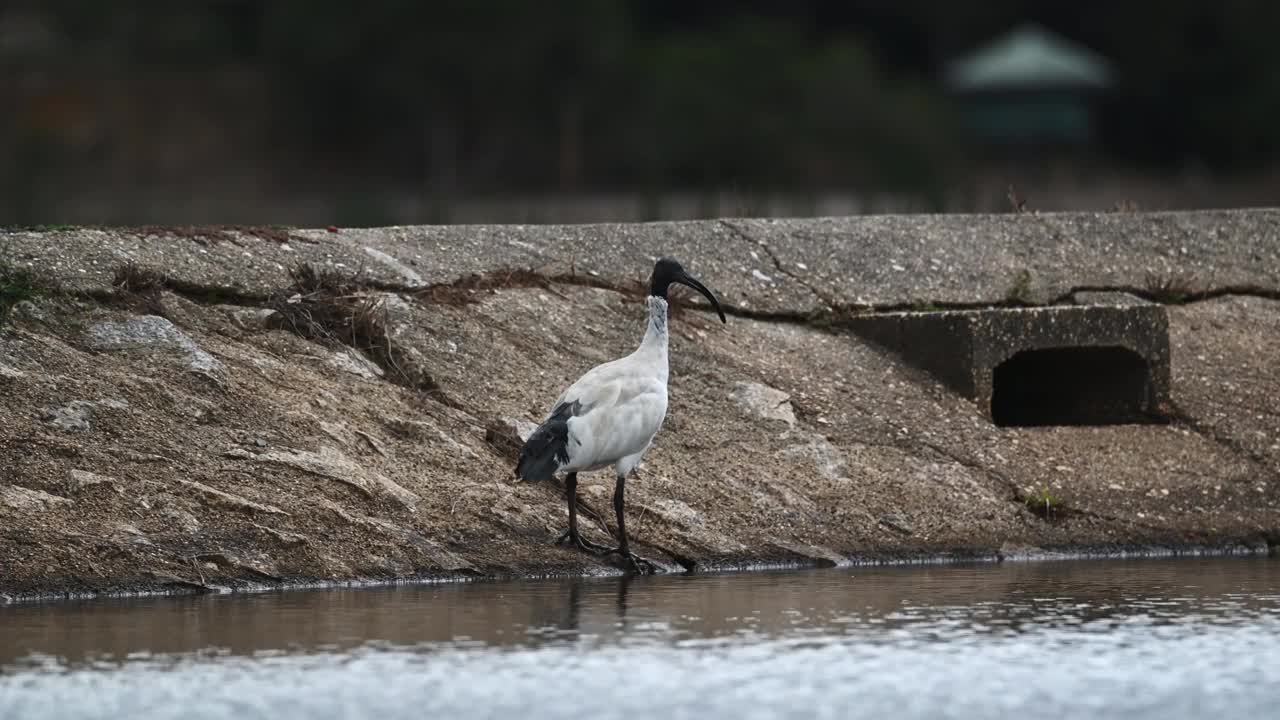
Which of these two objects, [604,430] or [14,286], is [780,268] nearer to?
[604,430]

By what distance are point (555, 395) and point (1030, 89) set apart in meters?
47.7

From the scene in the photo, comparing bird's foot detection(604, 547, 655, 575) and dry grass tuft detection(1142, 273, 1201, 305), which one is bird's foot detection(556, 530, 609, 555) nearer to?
bird's foot detection(604, 547, 655, 575)

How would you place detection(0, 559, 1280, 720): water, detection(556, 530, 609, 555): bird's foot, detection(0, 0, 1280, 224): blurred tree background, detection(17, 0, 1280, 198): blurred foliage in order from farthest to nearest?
detection(17, 0, 1280, 198): blurred foliage → detection(0, 0, 1280, 224): blurred tree background → detection(556, 530, 609, 555): bird's foot → detection(0, 559, 1280, 720): water

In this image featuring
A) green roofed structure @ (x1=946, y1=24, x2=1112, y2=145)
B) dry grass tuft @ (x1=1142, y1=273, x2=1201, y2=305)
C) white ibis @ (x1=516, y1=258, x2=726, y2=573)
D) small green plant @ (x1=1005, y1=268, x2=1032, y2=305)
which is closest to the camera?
white ibis @ (x1=516, y1=258, x2=726, y2=573)

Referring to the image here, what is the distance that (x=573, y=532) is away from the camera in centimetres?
1216

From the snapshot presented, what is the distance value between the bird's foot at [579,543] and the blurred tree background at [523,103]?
34.5 metres

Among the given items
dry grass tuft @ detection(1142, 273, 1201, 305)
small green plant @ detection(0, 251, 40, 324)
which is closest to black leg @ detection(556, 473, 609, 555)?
small green plant @ detection(0, 251, 40, 324)

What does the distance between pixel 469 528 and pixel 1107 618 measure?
3152mm

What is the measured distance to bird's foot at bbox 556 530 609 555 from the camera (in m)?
12.2

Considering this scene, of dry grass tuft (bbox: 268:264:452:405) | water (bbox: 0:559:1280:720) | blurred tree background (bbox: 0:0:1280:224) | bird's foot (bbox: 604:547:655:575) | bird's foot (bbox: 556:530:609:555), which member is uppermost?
blurred tree background (bbox: 0:0:1280:224)

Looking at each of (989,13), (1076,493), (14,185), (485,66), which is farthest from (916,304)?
(989,13)

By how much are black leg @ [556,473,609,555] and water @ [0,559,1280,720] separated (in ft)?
1.15

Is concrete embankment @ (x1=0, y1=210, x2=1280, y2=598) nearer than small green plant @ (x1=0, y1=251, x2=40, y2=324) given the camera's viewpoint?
Yes

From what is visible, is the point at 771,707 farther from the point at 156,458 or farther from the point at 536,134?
the point at 536,134
